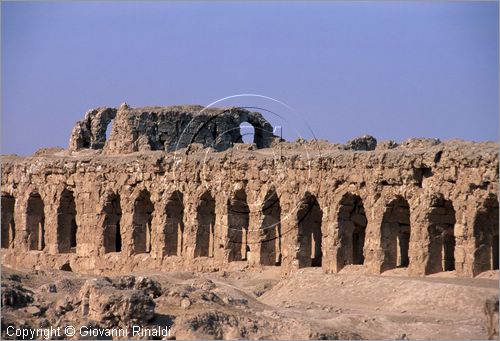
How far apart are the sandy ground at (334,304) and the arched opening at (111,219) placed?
21.7ft

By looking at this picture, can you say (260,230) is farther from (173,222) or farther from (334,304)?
(334,304)

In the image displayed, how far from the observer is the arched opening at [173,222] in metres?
40.2

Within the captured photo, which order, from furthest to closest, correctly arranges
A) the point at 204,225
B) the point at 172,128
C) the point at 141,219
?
the point at 172,128, the point at 141,219, the point at 204,225

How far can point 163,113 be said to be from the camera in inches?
1821

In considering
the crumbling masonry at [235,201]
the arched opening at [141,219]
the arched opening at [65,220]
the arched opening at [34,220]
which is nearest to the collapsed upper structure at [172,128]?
the crumbling masonry at [235,201]

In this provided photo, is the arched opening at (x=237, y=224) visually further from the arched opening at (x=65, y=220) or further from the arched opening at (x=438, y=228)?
the arched opening at (x=65, y=220)

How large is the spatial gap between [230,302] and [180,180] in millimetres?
11503

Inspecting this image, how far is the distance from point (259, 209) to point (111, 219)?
671 cm

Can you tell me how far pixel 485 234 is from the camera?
32.2 meters

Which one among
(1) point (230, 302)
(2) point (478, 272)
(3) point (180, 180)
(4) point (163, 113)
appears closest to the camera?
(1) point (230, 302)

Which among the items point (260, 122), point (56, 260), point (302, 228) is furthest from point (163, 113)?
point (302, 228)

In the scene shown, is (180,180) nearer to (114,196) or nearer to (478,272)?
(114,196)

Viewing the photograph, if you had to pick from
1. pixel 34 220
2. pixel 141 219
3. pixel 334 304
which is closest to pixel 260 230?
pixel 141 219

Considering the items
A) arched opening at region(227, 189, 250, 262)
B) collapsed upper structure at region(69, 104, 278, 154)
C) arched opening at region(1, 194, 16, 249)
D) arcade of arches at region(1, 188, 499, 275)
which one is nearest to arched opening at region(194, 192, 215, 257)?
arcade of arches at region(1, 188, 499, 275)
